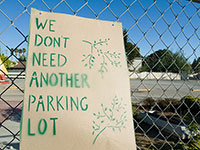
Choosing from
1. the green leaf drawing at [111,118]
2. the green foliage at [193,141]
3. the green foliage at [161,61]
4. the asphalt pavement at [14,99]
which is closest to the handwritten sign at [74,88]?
the green leaf drawing at [111,118]

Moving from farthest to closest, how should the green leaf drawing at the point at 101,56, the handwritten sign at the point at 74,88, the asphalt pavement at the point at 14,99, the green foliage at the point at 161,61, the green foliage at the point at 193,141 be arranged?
1. the green foliage at the point at 193,141
2. the green foliage at the point at 161,61
3. the asphalt pavement at the point at 14,99
4. the green leaf drawing at the point at 101,56
5. the handwritten sign at the point at 74,88

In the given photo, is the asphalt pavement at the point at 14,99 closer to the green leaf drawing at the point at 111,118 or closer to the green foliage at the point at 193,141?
the green leaf drawing at the point at 111,118

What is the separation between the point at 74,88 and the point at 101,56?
0.22 meters

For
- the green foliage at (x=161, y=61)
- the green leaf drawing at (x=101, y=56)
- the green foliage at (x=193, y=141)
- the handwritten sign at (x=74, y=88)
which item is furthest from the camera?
the green foliage at (x=193, y=141)

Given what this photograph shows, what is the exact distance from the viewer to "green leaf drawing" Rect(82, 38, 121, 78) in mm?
872

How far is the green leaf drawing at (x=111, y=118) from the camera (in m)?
0.82

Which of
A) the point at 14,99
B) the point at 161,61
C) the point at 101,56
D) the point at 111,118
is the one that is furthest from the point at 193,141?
the point at 14,99

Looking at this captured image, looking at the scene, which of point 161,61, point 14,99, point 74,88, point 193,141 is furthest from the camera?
point 14,99

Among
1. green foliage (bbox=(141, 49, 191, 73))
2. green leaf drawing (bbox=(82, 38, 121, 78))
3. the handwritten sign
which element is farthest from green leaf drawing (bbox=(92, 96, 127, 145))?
green foliage (bbox=(141, 49, 191, 73))

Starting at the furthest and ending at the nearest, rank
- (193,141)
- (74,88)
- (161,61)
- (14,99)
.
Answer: (14,99), (193,141), (161,61), (74,88)

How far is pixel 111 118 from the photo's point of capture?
85 centimetres

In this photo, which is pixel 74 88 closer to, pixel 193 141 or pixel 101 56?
pixel 101 56

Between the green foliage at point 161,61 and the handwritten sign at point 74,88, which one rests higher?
the green foliage at point 161,61

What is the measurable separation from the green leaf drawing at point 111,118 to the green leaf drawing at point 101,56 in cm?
17
